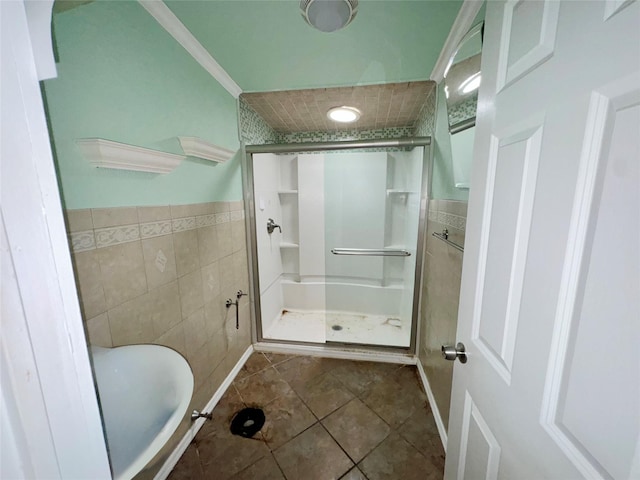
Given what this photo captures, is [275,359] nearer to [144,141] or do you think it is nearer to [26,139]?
[144,141]

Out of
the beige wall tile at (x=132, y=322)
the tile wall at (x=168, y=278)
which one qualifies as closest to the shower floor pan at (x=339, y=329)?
the tile wall at (x=168, y=278)

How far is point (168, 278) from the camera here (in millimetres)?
1144

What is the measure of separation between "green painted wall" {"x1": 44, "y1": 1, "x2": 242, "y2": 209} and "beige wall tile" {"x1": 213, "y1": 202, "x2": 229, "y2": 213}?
0.46ft

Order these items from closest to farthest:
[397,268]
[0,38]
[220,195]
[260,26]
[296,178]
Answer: [0,38] < [260,26] < [220,195] < [397,268] < [296,178]

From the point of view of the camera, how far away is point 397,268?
2.43 m

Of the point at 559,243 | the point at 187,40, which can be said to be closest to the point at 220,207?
the point at 187,40

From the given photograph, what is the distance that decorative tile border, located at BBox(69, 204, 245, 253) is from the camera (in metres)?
0.78

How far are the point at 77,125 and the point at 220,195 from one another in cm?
82

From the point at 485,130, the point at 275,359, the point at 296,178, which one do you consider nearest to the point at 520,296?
the point at 485,130

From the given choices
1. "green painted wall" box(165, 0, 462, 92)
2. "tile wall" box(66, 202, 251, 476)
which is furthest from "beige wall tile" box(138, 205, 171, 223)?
"green painted wall" box(165, 0, 462, 92)

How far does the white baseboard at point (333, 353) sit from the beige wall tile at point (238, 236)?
94 centimetres

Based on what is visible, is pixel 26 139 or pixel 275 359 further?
pixel 275 359

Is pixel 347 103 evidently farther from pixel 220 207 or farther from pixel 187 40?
pixel 220 207

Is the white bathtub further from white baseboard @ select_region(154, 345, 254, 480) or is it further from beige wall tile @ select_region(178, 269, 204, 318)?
white baseboard @ select_region(154, 345, 254, 480)
